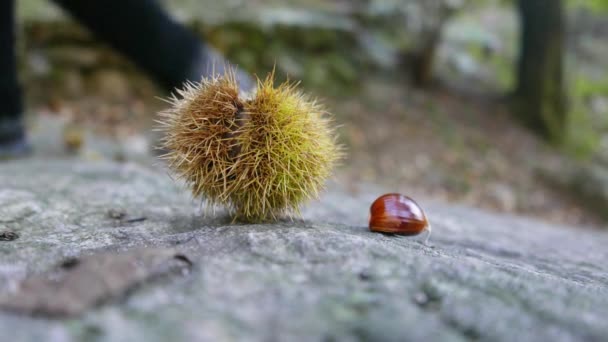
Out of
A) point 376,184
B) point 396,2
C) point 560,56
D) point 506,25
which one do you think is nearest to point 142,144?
point 376,184

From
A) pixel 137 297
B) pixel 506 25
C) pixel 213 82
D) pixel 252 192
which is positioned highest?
pixel 506 25

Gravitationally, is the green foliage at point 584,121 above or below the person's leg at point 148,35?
above

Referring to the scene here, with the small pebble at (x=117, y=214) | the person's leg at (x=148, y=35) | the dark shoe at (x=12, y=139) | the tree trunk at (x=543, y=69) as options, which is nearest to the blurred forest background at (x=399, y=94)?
the tree trunk at (x=543, y=69)

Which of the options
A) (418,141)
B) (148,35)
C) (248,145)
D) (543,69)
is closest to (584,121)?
(543,69)

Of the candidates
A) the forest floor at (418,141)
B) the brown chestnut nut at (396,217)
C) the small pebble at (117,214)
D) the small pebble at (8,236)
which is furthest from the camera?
the forest floor at (418,141)

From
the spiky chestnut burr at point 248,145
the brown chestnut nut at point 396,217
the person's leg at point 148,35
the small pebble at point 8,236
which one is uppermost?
the person's leg at point 148,35

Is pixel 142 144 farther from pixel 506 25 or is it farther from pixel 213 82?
pixel 506 25

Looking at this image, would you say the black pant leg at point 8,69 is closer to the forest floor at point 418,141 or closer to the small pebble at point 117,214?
the forest floor at point 418,141
